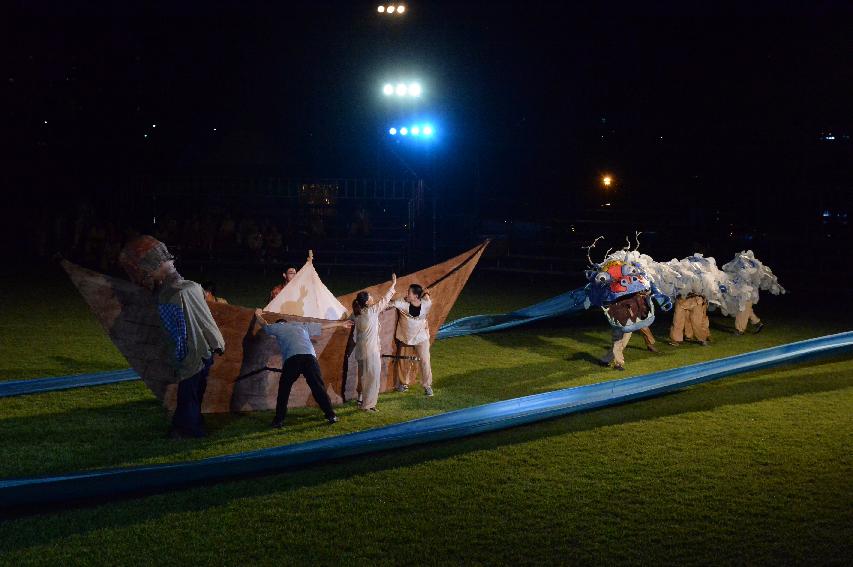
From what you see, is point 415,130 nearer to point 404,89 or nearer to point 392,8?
point 404,89

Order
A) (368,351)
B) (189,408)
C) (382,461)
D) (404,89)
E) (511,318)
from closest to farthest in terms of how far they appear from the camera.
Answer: (382,461) < (189,408) < (368,351) < (511,318) < (404,89)

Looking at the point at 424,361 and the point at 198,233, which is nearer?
the point at 424,361

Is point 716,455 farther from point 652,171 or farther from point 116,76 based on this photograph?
point 116,76

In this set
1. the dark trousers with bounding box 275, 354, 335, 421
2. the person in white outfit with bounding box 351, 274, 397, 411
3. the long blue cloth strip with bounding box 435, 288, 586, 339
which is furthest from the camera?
the long blue cloth strip with bounding box 435, 288, 586, 339

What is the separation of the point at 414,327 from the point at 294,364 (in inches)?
77.0

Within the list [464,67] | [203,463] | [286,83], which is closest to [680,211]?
[464,67]

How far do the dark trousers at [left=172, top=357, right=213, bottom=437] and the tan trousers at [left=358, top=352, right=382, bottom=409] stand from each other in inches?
71.6

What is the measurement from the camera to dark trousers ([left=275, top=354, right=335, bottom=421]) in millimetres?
8938

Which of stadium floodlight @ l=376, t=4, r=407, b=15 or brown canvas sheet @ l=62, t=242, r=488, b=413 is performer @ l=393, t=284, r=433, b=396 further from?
stadium floodlight @ l=376, t=4, r=407, b=15

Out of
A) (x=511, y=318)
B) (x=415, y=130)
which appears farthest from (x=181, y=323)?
(x=415, y=130)

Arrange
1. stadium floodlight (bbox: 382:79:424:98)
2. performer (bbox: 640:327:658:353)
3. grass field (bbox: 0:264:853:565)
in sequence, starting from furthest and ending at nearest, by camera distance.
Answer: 1. stadium floodlight (bbox: 382:79:424:98)
2. performer (bbox: 640:327:658:353)
3. grass field (bbox: 0:264:853:565)

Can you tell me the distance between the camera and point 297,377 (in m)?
9.05

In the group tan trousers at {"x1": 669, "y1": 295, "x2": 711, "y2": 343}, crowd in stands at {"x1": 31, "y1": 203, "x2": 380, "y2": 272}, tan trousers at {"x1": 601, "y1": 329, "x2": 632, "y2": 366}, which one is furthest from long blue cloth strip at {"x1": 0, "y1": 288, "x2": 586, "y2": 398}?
crowd in stands at {"x1": 31, "y1": 203, "x2": 380, "y2": 272}

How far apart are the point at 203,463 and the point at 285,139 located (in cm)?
2934
